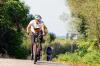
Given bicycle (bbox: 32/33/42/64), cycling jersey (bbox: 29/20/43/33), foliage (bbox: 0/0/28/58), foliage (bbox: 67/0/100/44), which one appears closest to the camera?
bicycle (bbox: 32/33/42/64)

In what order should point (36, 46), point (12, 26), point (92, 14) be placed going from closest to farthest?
point (36, 46), point (92, 14), point (12, 26)

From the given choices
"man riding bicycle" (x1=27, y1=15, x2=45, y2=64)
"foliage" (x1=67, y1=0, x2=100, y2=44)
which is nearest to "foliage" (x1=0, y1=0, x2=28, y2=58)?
"foliage" (x1=67, y1=0, x2=100, y2=44)

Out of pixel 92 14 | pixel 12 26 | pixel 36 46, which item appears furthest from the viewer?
pixel 12 26

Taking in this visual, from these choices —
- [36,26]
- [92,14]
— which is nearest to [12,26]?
[92,14]

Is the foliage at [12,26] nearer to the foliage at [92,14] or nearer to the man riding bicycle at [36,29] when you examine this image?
the foliage at [92,14]

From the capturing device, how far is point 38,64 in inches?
620

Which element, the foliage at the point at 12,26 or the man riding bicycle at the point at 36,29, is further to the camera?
the foliage at the point at 12,26

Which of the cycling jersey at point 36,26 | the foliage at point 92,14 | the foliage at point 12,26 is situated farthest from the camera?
the foliage at point 12,26

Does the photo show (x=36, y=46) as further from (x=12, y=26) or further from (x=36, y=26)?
(x=12, y=26)

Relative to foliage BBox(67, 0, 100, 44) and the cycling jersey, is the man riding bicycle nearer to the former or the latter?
the cycling jersey

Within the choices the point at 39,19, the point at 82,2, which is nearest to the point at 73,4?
the point at 82,2

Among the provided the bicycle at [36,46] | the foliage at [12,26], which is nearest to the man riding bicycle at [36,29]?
the bicycle at [36,46]

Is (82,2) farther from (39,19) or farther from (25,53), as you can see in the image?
(25,53)

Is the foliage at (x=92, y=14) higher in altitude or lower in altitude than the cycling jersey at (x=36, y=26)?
higher
